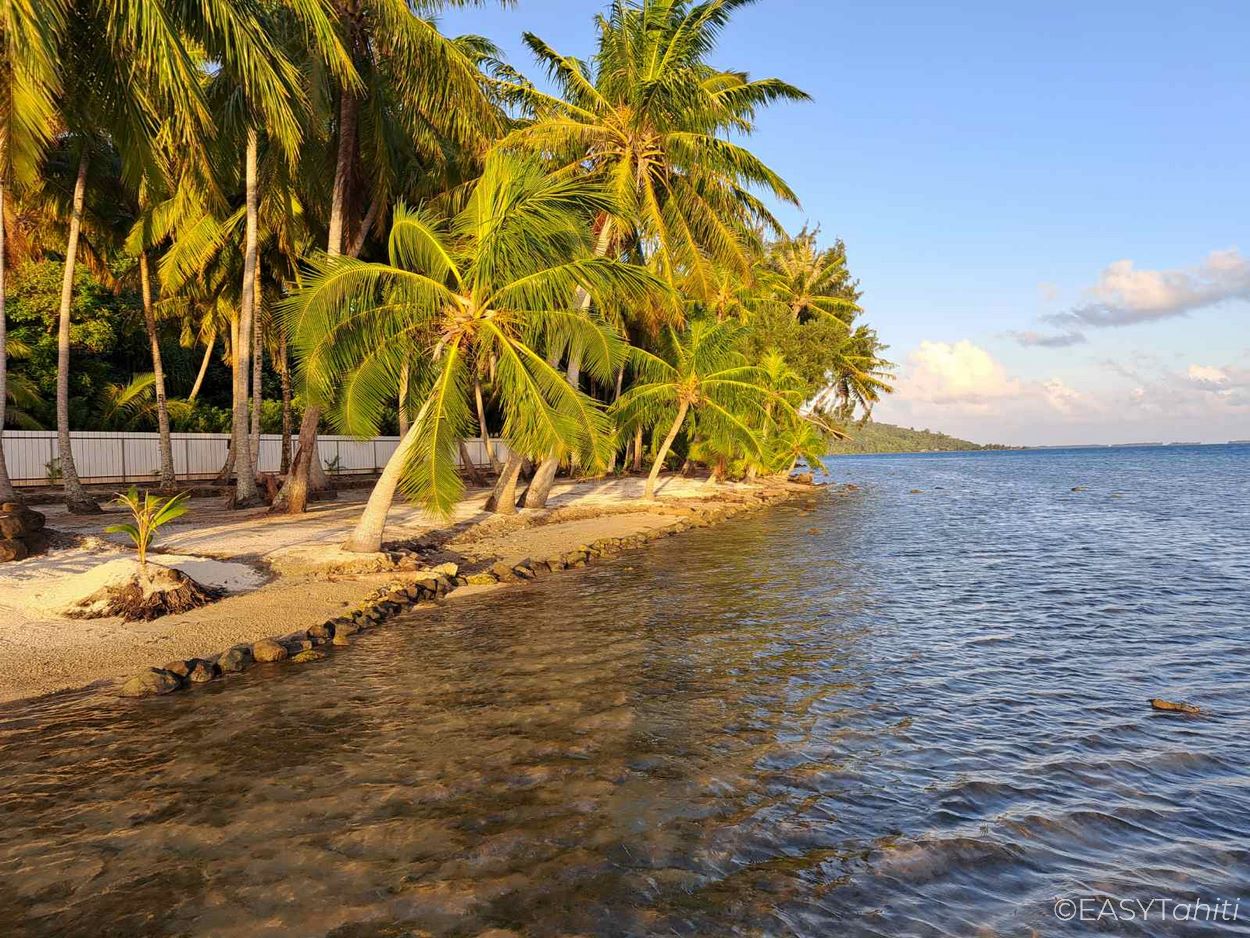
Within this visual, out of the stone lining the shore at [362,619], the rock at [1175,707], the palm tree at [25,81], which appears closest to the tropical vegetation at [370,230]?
the palm tree at [25,81]

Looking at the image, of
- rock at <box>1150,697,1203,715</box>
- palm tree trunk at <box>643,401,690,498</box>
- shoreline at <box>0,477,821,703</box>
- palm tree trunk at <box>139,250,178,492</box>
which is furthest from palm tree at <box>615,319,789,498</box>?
rock at <box>1150,697,1203,715</box>

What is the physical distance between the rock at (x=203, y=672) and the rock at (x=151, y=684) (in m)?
0.16

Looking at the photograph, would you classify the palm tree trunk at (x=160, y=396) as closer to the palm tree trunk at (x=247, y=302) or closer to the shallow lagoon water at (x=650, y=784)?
the palm tree trunk at (x=247, y=302)

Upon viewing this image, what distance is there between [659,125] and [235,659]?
16934mm

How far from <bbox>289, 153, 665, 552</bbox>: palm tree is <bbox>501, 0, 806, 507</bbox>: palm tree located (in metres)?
6.23

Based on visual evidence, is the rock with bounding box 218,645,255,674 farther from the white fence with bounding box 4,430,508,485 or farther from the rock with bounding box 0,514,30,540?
the white fence with bounding box 4,430,508,485

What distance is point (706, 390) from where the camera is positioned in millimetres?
25906

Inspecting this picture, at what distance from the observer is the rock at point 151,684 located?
764 centimetres

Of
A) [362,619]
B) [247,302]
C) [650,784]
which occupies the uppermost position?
[247,302]

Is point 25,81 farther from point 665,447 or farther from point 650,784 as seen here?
point 665,447

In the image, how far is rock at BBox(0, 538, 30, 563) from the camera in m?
11.3

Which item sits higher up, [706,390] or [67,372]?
[706,390]

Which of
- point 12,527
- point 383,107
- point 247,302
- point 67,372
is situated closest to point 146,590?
point 12,527

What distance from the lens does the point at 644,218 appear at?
21062 mm
